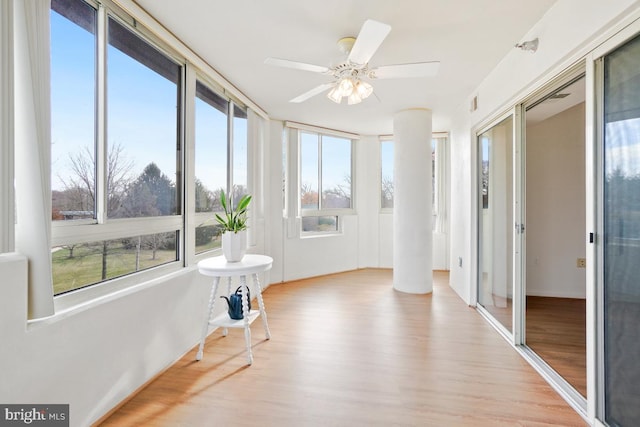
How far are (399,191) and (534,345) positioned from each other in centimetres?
231

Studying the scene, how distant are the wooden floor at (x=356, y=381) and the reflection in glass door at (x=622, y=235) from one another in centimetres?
32

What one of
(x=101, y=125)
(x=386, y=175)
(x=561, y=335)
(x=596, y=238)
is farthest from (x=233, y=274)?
(x=386, y=175)

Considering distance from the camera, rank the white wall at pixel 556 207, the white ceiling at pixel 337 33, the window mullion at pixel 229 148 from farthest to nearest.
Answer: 1. the white wall at pixel 556 207
2. the window mullion at pixel 229 148
3. the white ceiling at pixel 337 33

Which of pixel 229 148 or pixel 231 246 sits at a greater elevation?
pixel 229 148

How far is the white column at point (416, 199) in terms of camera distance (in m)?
4.14

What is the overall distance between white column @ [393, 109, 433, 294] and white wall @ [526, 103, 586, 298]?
1.24 m

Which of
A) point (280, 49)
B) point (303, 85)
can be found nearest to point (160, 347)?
point (280, 49)

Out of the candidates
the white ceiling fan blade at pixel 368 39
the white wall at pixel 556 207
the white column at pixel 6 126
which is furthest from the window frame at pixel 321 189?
the white column at pixel 6 126

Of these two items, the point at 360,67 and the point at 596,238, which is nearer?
the point at 596,238

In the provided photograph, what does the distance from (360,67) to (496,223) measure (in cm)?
200

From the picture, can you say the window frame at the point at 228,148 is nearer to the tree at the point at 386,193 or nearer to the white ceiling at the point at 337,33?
the white ceiling at the point at 337,33

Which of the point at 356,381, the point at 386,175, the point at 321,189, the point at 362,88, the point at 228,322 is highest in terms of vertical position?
the point at 362,88

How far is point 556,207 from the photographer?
152 inches

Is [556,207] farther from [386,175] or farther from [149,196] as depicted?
[149,196]
